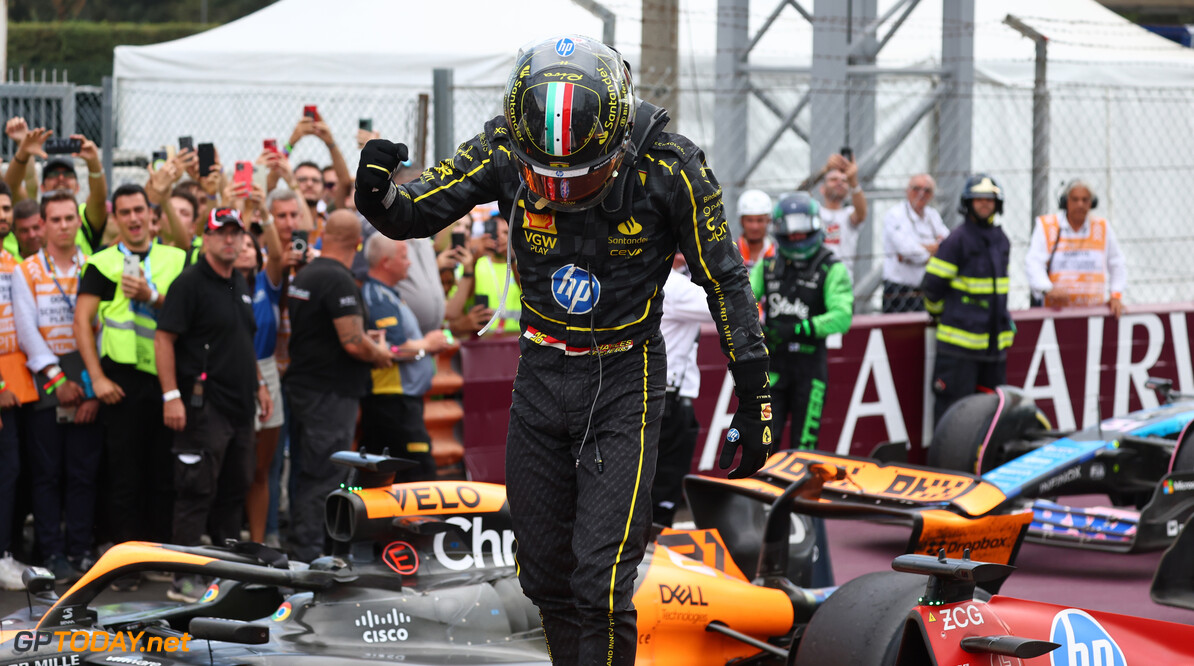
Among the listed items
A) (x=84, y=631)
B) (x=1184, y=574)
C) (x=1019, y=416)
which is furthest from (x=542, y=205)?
(x=1019, y=416)

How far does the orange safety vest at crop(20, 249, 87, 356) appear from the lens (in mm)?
6617

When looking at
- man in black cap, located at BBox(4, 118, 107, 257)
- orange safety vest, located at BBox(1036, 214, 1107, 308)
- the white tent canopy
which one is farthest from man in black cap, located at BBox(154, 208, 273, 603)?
the white tent canopy

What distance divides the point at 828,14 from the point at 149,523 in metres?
6.29

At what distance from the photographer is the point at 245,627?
13.0 feet

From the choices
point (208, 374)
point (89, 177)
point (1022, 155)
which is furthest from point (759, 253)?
point (1022, 155)

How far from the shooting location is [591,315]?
11.9 feet

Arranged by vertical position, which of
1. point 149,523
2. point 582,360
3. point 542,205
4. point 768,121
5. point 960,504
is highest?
point 768,121

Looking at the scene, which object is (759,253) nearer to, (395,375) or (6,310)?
(395,375)

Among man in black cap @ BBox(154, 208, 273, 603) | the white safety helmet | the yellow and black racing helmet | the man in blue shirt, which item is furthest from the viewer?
the white safety helmet

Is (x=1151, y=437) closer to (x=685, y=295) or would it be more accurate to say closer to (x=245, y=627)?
(x=685, y=295)

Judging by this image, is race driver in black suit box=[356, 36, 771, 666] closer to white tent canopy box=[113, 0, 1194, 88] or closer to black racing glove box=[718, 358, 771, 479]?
black racing glove box=[718, 358, 771, 479]

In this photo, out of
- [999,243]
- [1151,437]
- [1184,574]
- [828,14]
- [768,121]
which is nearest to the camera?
[1184,574]

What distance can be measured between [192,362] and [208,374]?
0.09m

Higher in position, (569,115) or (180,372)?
(569,115)
